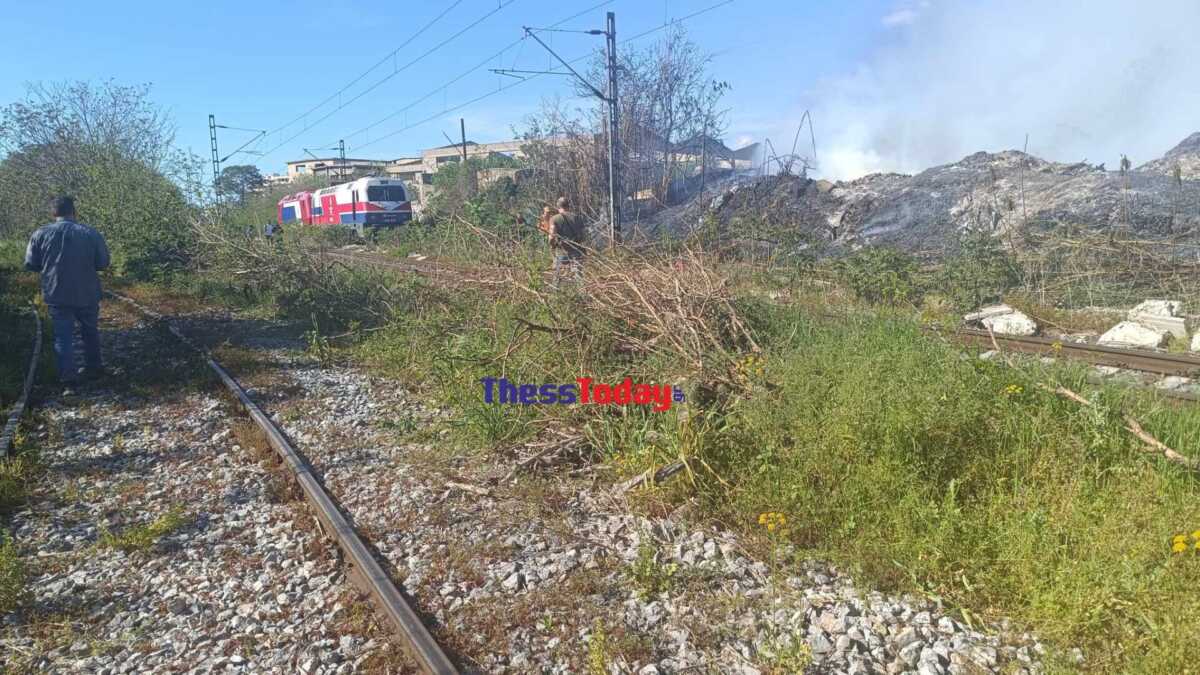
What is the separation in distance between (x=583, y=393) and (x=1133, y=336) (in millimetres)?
7085

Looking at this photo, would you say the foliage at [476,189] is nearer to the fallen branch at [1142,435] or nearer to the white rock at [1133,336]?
the white rock at [1133,336]

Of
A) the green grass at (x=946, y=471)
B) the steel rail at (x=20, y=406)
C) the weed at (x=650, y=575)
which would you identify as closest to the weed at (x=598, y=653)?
the weed at (x=650, y=575)

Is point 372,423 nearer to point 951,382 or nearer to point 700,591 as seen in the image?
point 700,591

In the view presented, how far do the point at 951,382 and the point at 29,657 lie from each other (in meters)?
5.35

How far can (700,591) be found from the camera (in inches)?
149

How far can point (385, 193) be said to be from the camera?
3189 centimetres

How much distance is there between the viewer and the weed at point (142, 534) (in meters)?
4.51

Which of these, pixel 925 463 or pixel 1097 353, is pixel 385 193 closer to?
pixel 1097 353

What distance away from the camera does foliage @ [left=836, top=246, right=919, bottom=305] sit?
37.5 ft

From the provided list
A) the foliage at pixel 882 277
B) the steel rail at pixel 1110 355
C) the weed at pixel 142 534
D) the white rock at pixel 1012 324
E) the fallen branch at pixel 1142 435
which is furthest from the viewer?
the foliage at pixel 882 277

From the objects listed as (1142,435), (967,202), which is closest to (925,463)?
(1142,435)

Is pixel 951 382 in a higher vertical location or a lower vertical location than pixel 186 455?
higher

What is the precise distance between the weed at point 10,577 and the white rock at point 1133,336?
1045 centimetres

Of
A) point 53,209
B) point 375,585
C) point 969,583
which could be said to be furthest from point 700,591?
point 53,209
